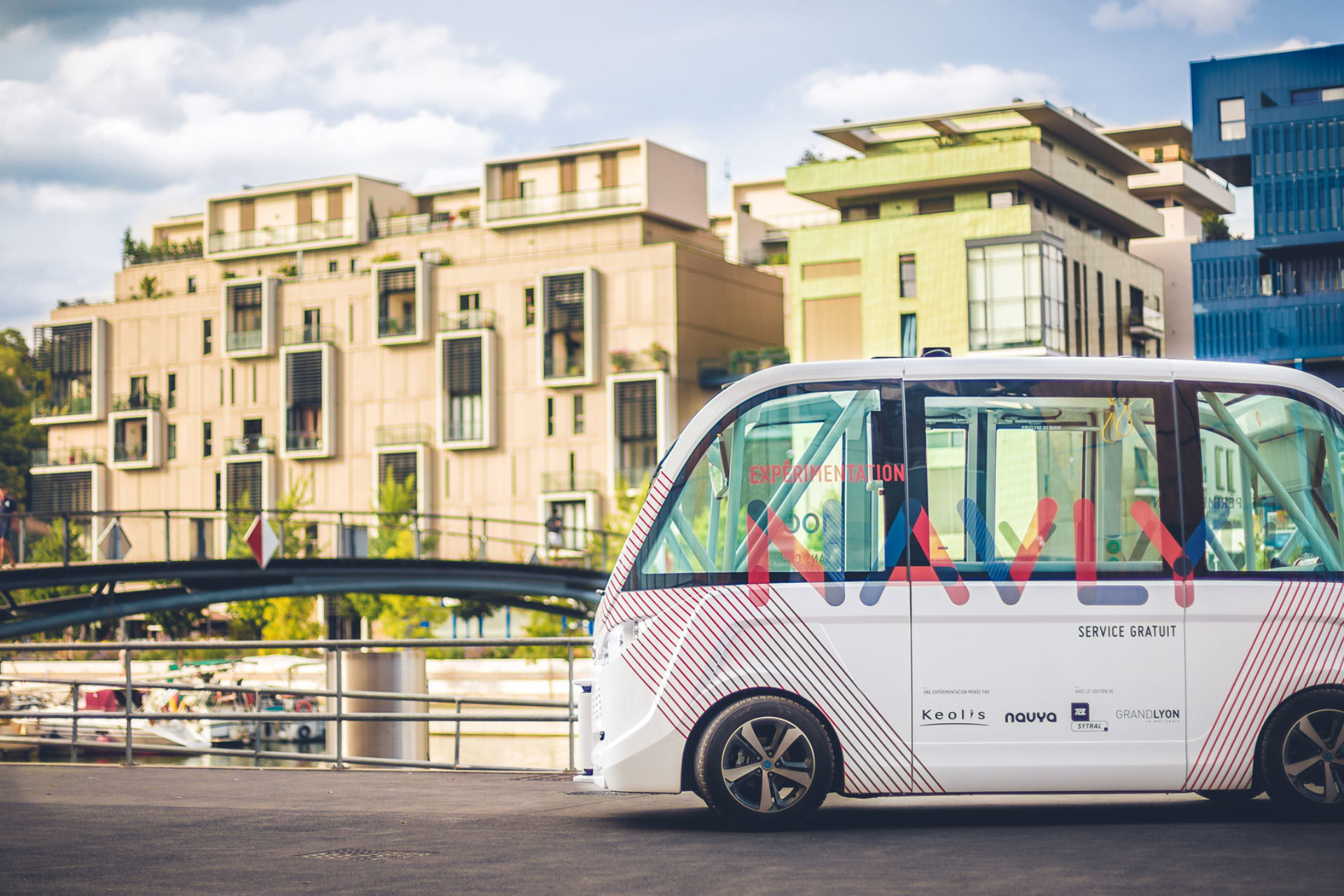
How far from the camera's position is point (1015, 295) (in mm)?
63219

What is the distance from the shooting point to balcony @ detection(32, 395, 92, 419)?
94.0 m

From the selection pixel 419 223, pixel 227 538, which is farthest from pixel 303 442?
pixel 227 538

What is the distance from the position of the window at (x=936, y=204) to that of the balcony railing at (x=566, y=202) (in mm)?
17450

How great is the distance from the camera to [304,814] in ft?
36.0

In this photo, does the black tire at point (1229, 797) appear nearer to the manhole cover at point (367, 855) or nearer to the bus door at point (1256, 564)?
the bus door at point (1256, 564)

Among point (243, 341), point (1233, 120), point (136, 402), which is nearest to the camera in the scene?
point (1233, 120)

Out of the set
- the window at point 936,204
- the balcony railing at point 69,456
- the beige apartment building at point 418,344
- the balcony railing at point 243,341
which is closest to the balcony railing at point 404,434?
the beige apartment building at point 418,344

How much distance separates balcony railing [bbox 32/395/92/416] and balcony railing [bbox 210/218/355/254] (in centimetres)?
1038

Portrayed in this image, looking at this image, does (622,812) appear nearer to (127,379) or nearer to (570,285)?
(570,285)

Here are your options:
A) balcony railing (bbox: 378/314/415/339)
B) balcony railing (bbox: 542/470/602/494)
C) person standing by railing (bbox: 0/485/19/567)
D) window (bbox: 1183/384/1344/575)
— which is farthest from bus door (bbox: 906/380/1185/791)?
balcony railing (bbox: 378/314/415/339)

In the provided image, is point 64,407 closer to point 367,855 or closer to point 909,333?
point 909,333

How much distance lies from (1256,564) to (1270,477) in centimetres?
54

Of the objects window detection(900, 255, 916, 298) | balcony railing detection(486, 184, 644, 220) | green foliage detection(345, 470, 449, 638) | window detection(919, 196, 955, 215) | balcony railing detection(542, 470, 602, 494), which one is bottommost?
green foliage detection(345, 470, 449, 638)

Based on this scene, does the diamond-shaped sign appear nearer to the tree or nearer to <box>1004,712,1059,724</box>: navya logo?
<box>1004,712,1059,724</box>: navya logo
